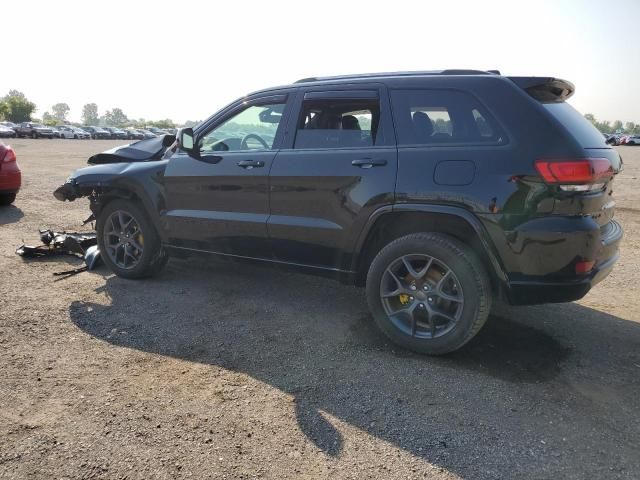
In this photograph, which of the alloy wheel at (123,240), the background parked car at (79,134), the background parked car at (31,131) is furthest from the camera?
the background parked car at (79,134)

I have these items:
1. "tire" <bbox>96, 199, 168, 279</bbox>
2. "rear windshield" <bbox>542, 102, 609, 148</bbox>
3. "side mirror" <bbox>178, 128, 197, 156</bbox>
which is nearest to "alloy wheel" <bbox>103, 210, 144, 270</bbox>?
"tire" <bbox>96, 199, 168, 279</bbox>

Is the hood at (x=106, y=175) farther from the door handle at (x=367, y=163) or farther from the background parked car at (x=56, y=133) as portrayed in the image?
the background parked car at (x=56, y=133)

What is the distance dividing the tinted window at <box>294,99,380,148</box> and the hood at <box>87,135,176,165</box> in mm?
1813

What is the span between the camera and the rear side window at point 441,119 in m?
3.21

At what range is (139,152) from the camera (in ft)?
16.6

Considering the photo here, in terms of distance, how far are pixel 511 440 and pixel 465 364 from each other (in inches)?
32.8

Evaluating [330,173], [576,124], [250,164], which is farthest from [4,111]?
[576,124]

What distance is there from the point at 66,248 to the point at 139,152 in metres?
1.72

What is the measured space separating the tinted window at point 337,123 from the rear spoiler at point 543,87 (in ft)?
3.32

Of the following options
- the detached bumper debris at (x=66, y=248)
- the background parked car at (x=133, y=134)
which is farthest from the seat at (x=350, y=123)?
the background parked car at (x=133, y=134)

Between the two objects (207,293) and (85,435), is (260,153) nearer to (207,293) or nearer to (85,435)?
(207,293)

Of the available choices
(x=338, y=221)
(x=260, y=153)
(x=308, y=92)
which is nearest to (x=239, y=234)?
(x=260, y=153)

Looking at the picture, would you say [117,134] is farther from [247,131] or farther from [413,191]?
[413,191]

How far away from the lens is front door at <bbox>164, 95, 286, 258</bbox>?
407 centimetres
